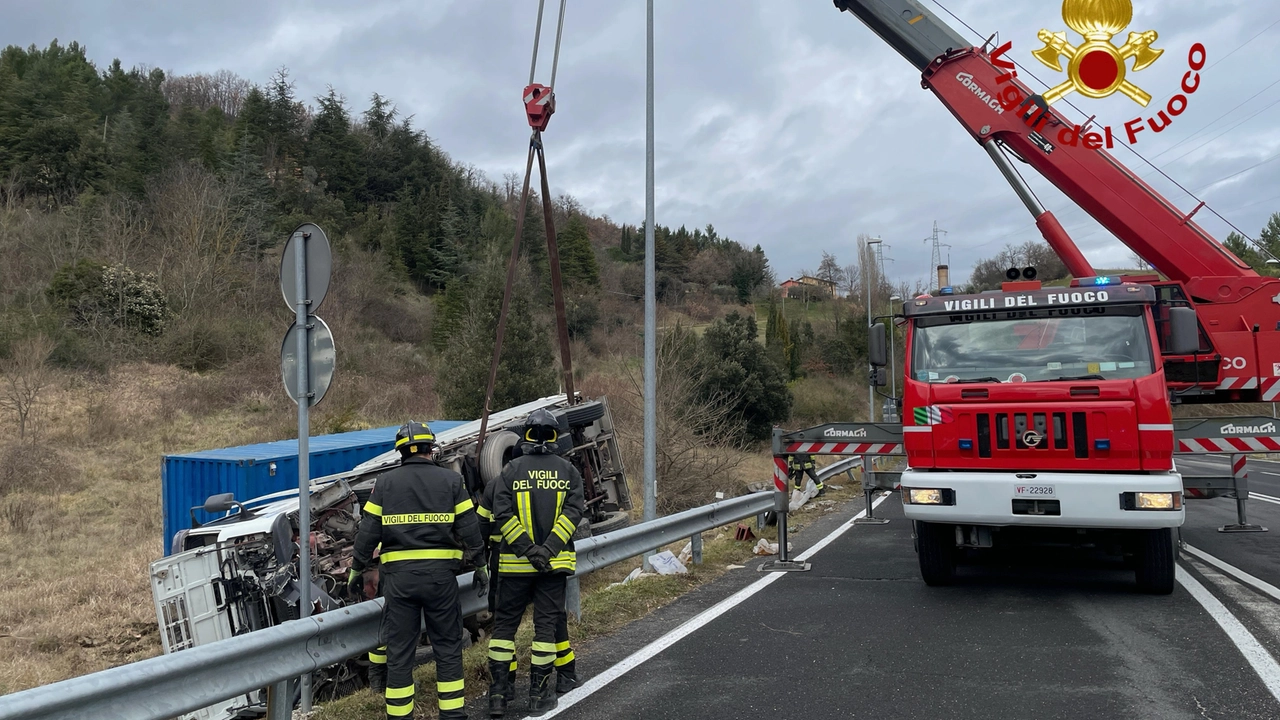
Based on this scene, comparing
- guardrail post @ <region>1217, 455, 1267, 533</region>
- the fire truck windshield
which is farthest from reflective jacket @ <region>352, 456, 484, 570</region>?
guardrail post @ <region>1217, 455, 1267, 533</region>

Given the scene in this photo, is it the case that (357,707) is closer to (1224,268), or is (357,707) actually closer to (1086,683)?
(1086,683)

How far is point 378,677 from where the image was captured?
522 cm

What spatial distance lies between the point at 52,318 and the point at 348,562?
2511 cm

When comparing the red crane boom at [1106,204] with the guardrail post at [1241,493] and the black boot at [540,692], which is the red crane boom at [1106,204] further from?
the black boot at [540,692]

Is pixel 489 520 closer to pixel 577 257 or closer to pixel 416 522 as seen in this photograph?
pixel 416 522

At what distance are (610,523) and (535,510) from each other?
5788mm

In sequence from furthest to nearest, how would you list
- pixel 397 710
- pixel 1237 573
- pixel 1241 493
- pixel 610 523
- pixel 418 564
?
pixel 610 523 → pixel 1241 493 → pixel 1237 573 → pixel 418 564 → pixel 397 710

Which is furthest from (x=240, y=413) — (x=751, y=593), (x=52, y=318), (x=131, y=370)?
(x=751, y=593)

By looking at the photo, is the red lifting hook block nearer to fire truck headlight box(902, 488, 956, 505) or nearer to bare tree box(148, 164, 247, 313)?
fire truck headlight box(902, 488, 956, 505)

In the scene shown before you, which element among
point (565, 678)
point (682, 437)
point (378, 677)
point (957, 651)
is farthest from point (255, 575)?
point (682, 437)

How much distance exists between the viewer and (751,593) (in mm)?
7973

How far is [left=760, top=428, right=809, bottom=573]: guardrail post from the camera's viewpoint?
914cm

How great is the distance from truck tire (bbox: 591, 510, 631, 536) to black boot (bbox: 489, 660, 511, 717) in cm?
559

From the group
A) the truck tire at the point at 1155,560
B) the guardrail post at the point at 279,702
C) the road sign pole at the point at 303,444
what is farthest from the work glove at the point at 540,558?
the truck tire at the point at 1155,560
